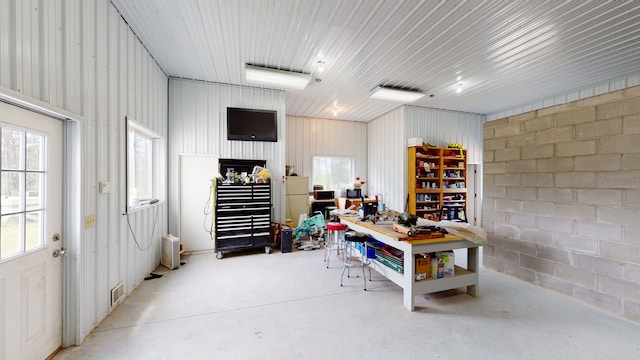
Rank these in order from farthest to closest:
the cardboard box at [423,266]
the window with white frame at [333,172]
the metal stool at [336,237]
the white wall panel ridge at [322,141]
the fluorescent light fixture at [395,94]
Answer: the window with white frame at [333,172], the white wall panel ridge at [322,141], the fluorescent light fixture at [395,94], the metal stool at [336,237], the cardboard box at [423,266]

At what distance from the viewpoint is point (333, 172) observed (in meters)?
7.82

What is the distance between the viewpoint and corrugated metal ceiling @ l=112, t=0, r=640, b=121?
2729 millimetres

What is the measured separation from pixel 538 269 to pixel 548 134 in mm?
1805

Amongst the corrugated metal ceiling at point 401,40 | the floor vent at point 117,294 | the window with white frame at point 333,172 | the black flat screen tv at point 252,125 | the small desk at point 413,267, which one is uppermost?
the corrugated metal ceiling at point 401,40

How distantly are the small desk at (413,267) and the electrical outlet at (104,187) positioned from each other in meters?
2.98

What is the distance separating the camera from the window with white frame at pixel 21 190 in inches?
60.2

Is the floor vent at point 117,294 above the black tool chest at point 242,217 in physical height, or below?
below

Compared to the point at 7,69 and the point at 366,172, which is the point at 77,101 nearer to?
the point at 7,69

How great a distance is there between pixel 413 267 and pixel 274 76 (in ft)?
12.0

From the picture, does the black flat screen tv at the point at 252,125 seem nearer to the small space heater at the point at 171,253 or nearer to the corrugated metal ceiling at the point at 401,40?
the corrugated metal ceiling at the point at 401,40

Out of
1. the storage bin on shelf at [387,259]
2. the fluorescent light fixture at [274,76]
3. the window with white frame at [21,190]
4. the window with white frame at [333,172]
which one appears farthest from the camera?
the window with white frame at [333,172]

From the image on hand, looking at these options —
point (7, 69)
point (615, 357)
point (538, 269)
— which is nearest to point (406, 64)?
point (538, 269)

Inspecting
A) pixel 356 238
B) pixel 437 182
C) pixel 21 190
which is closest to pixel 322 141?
pixel 437 182

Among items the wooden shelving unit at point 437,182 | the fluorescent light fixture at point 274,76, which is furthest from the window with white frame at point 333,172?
the fluorescent light fixture at point 274,76
